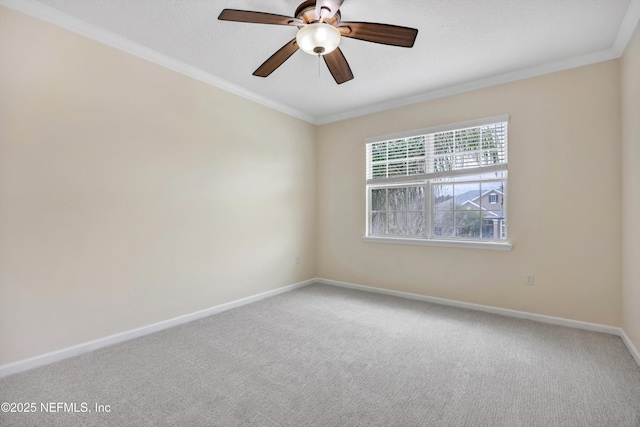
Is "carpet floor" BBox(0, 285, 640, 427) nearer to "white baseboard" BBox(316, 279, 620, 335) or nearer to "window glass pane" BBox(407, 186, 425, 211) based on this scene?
"white baseboard" BBox(316, 279, 620, 335)

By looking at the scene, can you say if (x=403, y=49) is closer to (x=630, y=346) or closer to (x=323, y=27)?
(x=323, y=27)

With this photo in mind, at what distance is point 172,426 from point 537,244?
3582mm

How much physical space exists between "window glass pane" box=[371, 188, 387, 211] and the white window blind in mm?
150

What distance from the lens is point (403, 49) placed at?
2.74m

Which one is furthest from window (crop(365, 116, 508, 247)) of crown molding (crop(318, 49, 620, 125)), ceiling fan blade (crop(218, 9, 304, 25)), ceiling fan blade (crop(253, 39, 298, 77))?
ceiling fan blade (crop(218, 9, 304, 25))

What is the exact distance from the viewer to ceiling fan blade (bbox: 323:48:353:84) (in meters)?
2.26

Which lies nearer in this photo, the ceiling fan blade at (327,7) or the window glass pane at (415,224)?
the ceiling fan blade at (327,7)

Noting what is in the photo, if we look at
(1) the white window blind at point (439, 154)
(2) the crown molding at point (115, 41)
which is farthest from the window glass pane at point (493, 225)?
(2) the crown molding at point (115, 41)

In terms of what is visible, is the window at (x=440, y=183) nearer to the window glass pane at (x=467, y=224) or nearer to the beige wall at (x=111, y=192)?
the window glass pane at (x=467, y=224)

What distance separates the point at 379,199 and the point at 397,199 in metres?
0.29

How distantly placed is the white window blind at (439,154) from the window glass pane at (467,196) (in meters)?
0.17

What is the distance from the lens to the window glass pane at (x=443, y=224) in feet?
12.3

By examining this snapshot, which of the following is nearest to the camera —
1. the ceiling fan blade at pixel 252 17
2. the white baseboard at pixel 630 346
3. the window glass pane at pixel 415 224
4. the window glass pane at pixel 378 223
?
the ceiling fan blade at pixel 252 17

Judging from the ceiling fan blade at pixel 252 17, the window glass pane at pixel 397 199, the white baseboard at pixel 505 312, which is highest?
the ceiling fan blade at pixel 252 17
